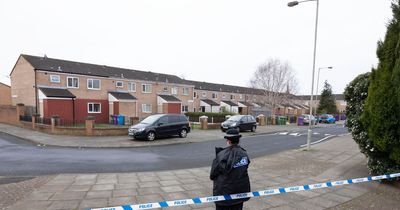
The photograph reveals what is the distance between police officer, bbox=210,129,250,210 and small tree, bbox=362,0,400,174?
433 cm

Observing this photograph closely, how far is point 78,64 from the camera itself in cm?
3041

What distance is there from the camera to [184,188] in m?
5.78

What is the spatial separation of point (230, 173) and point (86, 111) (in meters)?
27.9

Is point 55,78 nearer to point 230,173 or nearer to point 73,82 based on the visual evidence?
point 73,82

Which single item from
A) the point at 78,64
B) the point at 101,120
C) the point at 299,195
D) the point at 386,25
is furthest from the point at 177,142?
the point at 78,64

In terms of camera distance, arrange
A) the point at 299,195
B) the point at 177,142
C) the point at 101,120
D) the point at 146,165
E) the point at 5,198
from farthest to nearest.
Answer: the point at 101,120 < the point at 177,142 < the point at 146,165 < the point at 299,195 < the point at 5,198

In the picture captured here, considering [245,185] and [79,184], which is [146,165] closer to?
[79,184]

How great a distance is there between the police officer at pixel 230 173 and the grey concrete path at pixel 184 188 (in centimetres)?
162

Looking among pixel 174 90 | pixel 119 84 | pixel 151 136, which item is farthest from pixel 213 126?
pixel 174 90

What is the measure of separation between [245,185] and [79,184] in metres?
4.64

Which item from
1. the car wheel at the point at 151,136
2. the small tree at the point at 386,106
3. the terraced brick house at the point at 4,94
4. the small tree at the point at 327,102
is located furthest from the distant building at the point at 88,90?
the small tree at the point at 327,102

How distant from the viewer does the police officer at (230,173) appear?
120 inches

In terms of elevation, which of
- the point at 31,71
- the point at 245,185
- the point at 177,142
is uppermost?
the point at 31,71

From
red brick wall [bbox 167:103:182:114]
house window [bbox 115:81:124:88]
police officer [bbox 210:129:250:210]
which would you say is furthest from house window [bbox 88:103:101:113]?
police officer [bbox 210:129:250:210]
